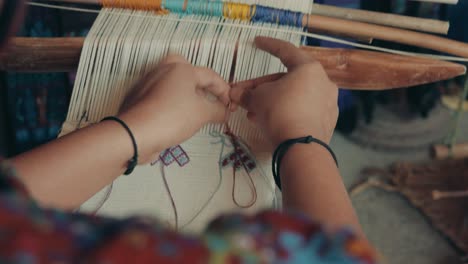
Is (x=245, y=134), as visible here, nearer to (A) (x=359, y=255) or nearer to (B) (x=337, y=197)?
(B) (x=337, y=197)

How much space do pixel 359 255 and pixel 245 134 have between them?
A: 1.83ft

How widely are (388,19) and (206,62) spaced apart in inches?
13.5

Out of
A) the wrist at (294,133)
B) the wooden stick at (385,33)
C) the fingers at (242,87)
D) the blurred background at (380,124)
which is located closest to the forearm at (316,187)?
the wrist at (294,133)

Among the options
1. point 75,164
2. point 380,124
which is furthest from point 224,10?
point 380,124

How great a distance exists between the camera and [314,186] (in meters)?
0.70

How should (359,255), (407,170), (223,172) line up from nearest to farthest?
(359,255)
(223,172)
(407,170)

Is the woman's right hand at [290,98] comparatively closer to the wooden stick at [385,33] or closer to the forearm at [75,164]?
the wooden stick at [385,33]

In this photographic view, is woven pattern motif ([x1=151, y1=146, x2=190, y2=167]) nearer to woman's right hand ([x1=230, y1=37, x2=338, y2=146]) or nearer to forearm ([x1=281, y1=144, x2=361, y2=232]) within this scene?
woman's right hand ([x1=230, y1=37, x2=338, y2=146])

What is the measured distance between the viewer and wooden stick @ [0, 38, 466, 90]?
3.12 feet

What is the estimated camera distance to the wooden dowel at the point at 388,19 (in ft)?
3.20

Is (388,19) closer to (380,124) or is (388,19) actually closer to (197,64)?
(197,64)

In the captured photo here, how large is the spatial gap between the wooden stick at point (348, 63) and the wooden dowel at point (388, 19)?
7 centimetres

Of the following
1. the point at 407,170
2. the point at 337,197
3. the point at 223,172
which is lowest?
the point at 407,170

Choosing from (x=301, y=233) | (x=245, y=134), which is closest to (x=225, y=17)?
(x=245, y=134)
